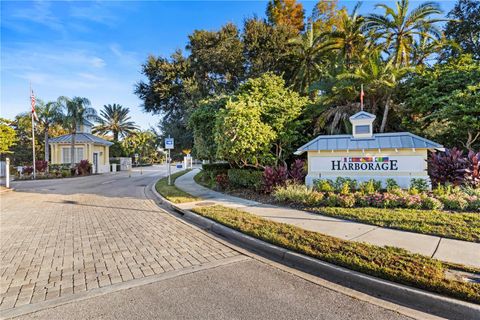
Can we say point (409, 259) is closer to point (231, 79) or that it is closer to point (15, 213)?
point (15, 213)

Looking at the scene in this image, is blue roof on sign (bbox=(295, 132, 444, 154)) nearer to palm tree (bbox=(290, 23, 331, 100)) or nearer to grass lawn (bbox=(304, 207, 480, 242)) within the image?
grass lawn (bbox=(304, 207, 480, 242))

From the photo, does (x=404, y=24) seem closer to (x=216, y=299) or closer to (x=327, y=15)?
(x=327, y=15)

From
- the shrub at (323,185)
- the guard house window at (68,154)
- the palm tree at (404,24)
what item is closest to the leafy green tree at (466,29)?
the palm tree at (404,24)

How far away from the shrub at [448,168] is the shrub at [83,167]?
2844 centimetres

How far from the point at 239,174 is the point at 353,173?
4.92 meters

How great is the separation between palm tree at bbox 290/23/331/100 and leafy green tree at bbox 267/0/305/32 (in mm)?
7618

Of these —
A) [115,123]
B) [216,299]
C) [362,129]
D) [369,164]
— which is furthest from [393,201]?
[115,123]

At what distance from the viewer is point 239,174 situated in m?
12.8

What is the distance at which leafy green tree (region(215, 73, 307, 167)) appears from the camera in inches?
416

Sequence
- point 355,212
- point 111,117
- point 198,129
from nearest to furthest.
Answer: point 355,212 < point 198,129 < point 111,117

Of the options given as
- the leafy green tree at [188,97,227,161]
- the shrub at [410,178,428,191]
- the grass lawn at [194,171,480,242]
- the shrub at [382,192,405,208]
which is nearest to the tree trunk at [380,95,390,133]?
the shrub at [410,178,428,191]

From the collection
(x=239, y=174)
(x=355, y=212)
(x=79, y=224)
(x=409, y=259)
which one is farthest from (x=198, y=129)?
(x=409, y=259)

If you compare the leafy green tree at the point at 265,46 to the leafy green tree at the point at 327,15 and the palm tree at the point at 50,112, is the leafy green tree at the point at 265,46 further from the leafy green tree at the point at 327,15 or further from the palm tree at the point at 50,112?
the palm tree at the point at 50,112

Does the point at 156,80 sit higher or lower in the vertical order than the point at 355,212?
higher
